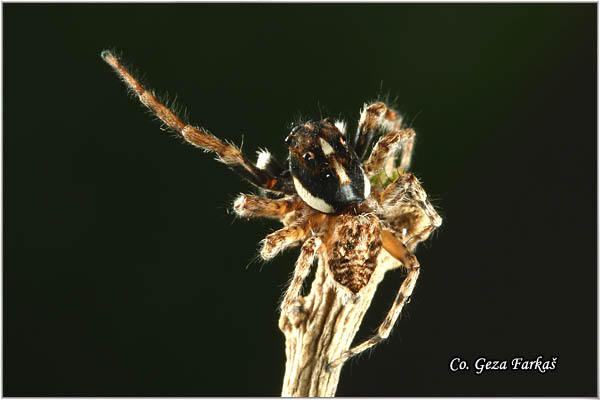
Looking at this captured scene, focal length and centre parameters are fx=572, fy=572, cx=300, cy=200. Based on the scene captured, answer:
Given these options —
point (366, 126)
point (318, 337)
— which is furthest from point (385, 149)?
point (318, 337)

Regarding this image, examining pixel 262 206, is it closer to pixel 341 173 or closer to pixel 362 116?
pixel 341 173

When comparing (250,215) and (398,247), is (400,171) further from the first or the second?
(250,215)

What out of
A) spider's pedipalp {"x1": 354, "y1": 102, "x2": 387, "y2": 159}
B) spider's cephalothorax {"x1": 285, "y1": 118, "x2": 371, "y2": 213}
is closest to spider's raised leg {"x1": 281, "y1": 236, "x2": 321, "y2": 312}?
spider's cephalothorax {"x1": 285, "y1": 118, "x2": 371, "y2": 213}

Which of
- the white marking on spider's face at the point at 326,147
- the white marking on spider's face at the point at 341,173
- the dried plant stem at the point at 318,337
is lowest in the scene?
the dried plant stem at the point at 318,337

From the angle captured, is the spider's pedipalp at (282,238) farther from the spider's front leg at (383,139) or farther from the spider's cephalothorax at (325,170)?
the spider's front leg at (383,139)

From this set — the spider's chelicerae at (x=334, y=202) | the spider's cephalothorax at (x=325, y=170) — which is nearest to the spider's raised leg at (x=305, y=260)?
the spider's chelicerae at (x=334, y=202)

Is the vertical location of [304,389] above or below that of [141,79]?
below

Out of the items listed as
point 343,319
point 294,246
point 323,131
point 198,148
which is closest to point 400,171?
point 323,131
